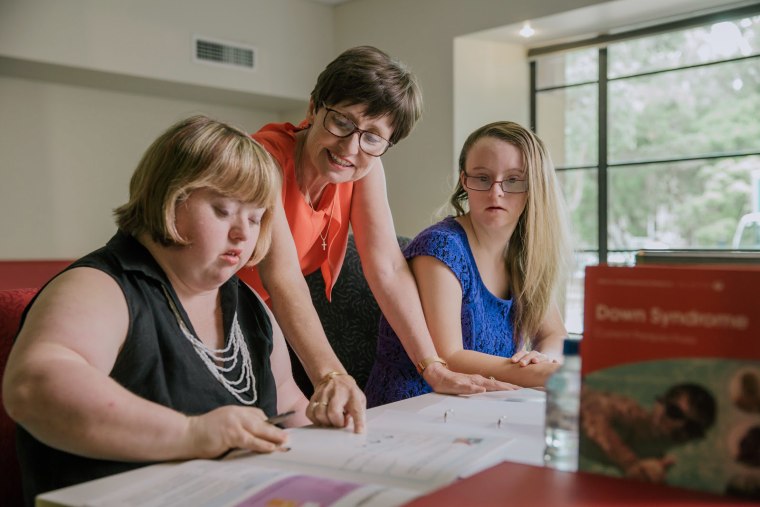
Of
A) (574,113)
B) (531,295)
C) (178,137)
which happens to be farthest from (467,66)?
(178,137)

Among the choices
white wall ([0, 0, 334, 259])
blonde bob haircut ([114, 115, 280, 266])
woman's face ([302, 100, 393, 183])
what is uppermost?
white wall ([0, 0, 334, 259])

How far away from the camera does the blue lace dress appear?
205 cm

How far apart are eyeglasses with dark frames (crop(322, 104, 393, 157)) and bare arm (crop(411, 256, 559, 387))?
37 cm

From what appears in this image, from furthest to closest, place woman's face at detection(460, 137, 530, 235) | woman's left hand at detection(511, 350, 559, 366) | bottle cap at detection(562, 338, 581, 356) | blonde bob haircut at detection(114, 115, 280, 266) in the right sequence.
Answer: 1. woman's face at detection(460, 137, 530, 235)
2. woman's left hand at detection(511, 350, 559, 366)
3. blonde bob haircut at detection(114, 115, 280, 266)
4. bottle cap at detection(562, 338, 581, 356)

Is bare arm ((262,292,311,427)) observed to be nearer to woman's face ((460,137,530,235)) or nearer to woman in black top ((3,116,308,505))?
woman in black top ((3,116,308,505))

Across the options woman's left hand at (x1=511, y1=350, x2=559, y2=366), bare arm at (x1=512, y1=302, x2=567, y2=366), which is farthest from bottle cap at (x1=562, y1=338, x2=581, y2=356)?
bare arm at (x1=512, y1=302, x2=567, y2=366)

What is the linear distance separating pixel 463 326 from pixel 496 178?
419mm

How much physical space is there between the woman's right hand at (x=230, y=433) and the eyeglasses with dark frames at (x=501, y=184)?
4.08 feet

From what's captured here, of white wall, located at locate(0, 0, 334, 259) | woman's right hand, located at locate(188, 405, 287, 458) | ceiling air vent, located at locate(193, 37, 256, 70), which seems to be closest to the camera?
woman's right hand, located at locate(188, 405, 287, 458)

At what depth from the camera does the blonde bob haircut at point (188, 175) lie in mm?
1221

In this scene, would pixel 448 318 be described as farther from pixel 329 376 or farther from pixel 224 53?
pixel 224 53

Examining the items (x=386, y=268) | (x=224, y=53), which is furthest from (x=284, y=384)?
(x=224, y=53)

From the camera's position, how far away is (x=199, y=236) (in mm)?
1226

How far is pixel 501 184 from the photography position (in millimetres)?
2105
